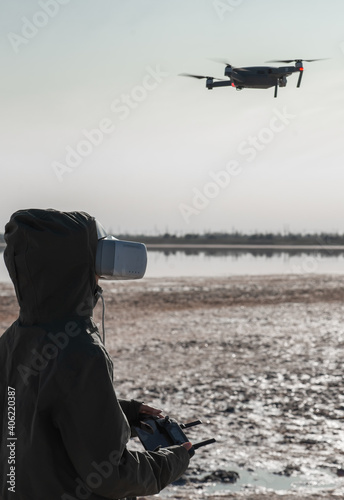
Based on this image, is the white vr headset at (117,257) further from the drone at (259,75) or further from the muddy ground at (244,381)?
the muddy ground at (244,381)

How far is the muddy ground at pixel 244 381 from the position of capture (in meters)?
6.36

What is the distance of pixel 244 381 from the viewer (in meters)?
10.1

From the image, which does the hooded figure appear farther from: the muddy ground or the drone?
the muddy ground

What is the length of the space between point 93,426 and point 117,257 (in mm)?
573

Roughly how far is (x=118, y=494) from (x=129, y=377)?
8.18 meters

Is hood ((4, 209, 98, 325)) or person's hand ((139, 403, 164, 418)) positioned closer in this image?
hood ((4, 209, 98, 325))

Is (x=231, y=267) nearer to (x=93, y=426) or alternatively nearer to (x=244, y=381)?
(x=244, y=381)

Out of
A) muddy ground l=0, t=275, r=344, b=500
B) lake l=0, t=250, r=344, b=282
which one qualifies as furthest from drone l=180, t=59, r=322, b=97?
lake l=0, t=250, r=344, b=282

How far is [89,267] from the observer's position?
7.51ft

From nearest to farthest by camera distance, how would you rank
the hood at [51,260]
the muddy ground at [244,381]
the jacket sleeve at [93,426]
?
the jacket sleeve at [93,426] → the hood at [51,260] → the muddy ground at [244,381]

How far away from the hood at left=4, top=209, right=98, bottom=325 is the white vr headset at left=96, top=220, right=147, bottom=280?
0.10 ft

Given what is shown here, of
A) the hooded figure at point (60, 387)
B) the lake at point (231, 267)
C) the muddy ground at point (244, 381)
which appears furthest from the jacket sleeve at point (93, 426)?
the lake at point (231, 267)

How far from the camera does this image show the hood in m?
2.21

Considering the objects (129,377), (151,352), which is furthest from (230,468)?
(151,352)
